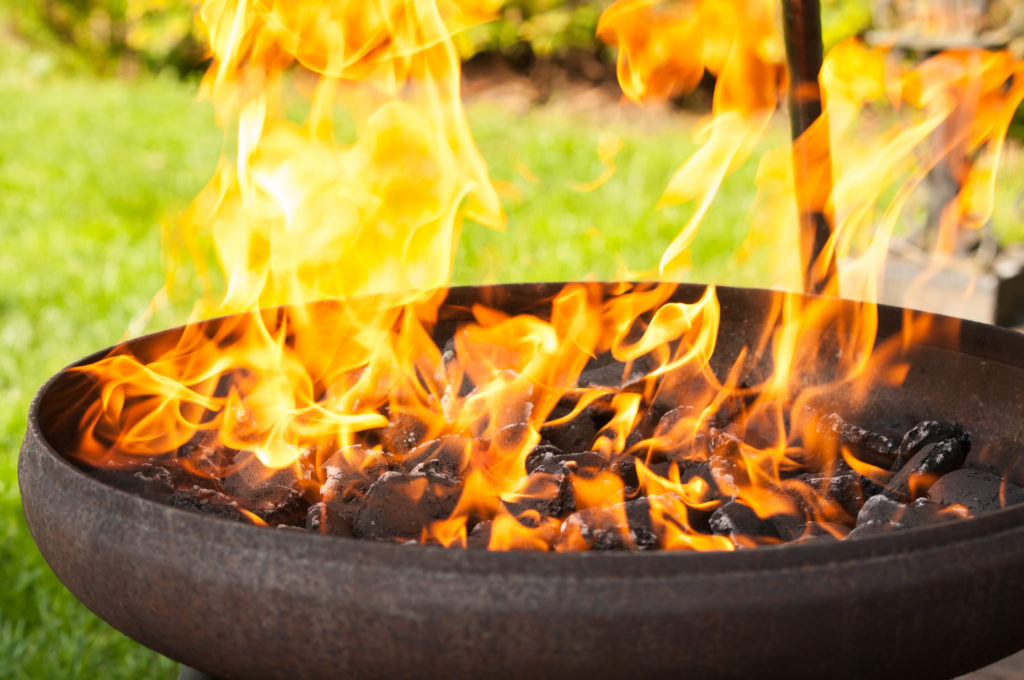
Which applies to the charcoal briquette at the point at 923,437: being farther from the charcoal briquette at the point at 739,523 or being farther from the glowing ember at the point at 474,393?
the charcoal briquette at the point at 739,523

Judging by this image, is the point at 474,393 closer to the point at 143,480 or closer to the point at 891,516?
the point at 143,480

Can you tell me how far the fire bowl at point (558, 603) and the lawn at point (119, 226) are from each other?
4.93 ft

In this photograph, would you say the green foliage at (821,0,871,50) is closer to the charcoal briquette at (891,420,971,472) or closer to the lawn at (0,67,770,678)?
the lawn at (0,67,770,678)

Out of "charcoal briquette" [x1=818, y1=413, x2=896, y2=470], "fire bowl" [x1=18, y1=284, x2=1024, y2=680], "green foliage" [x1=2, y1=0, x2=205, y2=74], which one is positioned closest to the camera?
"fire bowl" [x1=18, y1=284, x2=1024, y2=680]

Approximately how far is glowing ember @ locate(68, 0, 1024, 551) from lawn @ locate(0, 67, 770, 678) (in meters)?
0.76

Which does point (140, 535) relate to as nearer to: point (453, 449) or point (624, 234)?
point (453, 449)

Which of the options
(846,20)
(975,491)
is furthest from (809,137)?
(846,20)

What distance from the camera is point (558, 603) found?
0.94 metres

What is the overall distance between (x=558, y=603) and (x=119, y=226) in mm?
4431

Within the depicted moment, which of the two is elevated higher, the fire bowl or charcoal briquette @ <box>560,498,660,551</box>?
the fire bowl

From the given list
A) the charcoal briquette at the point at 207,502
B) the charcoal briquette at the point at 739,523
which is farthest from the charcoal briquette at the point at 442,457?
the charcoal briquette at the point at 739,523

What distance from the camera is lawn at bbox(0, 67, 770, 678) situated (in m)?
2.60

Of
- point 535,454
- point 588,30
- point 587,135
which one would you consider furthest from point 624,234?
point 535,454

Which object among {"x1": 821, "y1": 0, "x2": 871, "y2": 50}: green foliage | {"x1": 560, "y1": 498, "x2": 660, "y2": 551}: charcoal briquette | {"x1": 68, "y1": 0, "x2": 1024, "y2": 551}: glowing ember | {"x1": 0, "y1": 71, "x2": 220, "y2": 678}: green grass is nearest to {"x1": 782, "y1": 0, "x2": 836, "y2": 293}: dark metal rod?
{"x1": 68, "y1": 0, "x2": 1024, "y2": 551}: glowing ember
